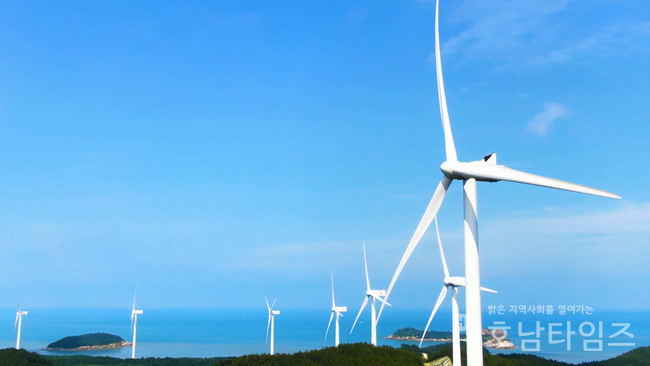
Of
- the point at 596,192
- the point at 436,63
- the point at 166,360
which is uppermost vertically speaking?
the point at 436,63

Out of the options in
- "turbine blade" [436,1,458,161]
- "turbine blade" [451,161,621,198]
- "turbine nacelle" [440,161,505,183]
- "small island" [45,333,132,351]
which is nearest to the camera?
"turbine blade" [451,161,621,198]

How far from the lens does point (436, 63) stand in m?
27.6

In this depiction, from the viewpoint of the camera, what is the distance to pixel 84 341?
178500 millimetres

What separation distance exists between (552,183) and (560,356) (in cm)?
11010

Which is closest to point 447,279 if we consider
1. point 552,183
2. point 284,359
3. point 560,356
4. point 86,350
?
point 284,359

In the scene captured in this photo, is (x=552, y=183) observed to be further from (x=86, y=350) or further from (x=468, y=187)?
(x=86, y=350)

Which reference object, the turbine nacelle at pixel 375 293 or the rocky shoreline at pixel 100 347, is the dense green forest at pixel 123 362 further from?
the rocky shoreline at pixel 100 347

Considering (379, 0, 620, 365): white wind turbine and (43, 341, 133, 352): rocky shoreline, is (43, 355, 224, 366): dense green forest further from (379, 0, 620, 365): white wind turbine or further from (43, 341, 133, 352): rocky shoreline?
(379, 0, 620, 365): white wind turbine

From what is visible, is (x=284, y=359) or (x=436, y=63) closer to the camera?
(x=436, y=63)

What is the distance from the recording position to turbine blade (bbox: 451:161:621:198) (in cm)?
2148

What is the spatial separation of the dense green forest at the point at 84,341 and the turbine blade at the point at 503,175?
169 meters

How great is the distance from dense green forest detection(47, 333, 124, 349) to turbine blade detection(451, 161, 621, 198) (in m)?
169

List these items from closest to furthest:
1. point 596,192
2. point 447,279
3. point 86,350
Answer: point 596,192 < point 447,279 < point 86,350

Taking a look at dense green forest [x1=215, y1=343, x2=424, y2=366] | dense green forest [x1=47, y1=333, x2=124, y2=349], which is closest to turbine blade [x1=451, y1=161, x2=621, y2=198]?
dense green forest [x1=215, y1=343, x2=424, y2=366]
